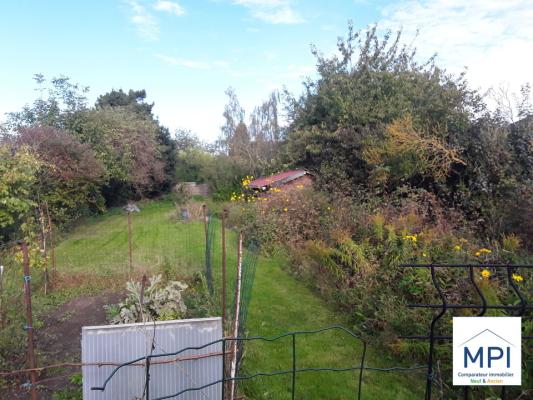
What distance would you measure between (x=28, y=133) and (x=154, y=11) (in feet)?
16.5

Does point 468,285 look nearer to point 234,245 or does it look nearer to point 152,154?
point 234,245

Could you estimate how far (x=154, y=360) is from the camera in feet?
8.23

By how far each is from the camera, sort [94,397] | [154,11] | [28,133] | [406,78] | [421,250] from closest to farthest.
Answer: [94,397] → [421,250] → [154,11] → [28,133] → [406,78]

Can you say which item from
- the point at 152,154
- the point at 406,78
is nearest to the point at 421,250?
the point at 406,78

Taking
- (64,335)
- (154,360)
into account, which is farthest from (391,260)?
(64,335)

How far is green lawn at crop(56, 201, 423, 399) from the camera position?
3.69 meters

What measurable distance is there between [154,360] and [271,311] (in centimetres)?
321

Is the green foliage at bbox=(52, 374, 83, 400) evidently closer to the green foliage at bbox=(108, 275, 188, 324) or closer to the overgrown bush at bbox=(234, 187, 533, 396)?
the green foliage at bbox=(108, 275, 188, 324)

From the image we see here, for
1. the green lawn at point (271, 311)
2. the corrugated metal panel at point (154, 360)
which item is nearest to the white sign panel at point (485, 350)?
the corrugated metal panel at point (154, 360)

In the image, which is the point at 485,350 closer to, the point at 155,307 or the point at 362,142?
the point at 155,307

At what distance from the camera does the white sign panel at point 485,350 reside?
155 cm

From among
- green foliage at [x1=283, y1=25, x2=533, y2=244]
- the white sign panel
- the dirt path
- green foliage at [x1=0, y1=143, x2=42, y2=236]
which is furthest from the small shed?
the white sign panel

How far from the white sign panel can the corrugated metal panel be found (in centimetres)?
159

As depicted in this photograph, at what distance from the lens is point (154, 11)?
734 centimetres
